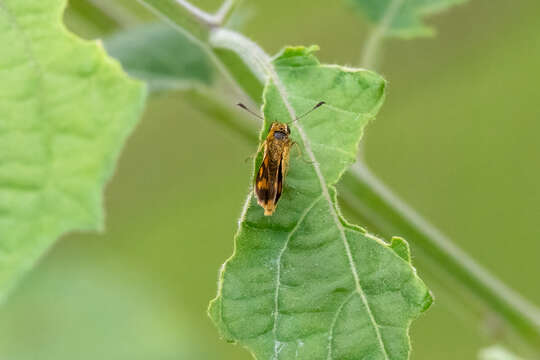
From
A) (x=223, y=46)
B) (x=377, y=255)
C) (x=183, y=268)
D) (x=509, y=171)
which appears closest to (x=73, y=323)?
(x=183, y=268)

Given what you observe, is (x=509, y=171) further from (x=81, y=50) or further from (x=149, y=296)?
(x=81, y=50)

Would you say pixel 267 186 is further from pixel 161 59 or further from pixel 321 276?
pixel 161 59

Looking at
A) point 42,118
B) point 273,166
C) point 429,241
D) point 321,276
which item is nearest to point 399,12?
point 429,241

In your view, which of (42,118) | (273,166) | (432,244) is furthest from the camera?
(432,244)

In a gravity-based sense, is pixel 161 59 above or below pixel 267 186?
below

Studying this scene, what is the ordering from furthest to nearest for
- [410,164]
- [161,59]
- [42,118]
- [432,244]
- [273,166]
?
[410,164]
[161,59]
[432,244]
[273,166]
[42,118]

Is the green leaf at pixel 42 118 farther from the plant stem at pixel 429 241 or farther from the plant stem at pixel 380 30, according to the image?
the plant stem at pixel 380 30

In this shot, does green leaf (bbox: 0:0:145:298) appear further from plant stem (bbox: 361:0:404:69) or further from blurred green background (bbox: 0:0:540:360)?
blurred green background (bbox: 0:0:540:360)
